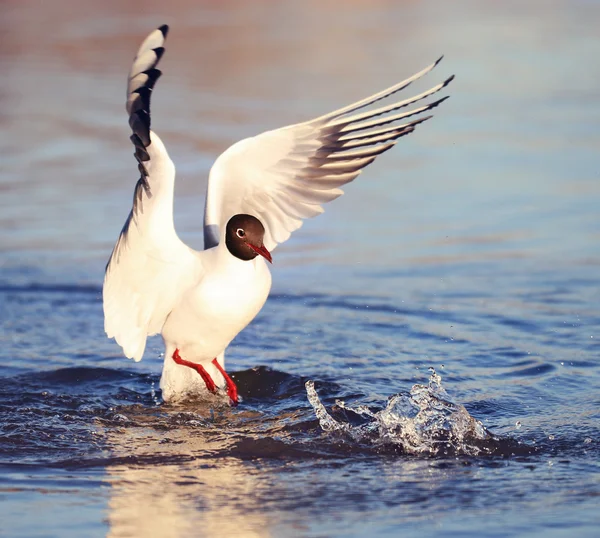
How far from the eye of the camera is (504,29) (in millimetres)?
17875

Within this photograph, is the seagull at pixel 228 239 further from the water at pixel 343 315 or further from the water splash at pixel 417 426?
the water splash at pixel 417 426

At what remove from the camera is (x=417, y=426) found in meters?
6.12

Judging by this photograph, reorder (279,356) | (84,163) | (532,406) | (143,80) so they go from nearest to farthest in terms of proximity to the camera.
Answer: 1. (143,80)
2. (532,406)
3. (279,356)
4. (84,163)

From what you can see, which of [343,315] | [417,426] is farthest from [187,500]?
[343,315]

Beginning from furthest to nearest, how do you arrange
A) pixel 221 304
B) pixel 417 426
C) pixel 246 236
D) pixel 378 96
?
pixel 221 304 < pixel 246 236 < pixel 378 96 < pixel 417 426

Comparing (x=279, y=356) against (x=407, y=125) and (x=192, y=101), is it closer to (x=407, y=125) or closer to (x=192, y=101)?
(x=407, y=125)

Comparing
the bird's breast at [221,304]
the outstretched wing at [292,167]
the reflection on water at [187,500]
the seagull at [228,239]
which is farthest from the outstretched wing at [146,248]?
the reflection on water at [187,500]

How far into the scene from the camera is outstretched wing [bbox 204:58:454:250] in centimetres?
692

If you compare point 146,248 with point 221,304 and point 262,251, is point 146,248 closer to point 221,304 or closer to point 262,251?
point 221,304

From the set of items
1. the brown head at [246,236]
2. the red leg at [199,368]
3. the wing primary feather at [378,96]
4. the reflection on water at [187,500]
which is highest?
the wing primary feather at [378,96]

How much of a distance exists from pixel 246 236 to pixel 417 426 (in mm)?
1429

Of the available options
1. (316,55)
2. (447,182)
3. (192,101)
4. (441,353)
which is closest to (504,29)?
(316,55)

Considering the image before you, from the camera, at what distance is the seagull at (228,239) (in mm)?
6758

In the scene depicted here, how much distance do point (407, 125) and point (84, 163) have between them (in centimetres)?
624
